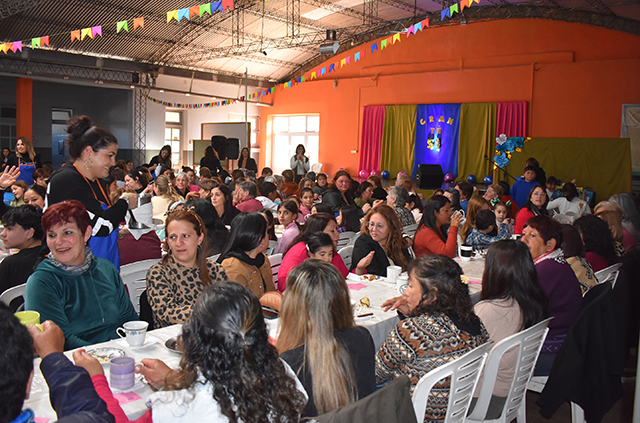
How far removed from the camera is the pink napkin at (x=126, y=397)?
1.77 m

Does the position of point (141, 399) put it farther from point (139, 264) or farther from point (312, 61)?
point (312, 61)

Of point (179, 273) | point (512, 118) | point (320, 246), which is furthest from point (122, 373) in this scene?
point (512, 118)

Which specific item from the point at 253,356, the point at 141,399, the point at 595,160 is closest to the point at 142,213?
the point at 141,399

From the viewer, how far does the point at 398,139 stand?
14.4m

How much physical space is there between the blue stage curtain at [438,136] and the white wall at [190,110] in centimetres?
647

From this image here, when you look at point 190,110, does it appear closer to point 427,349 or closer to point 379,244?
point 379,244

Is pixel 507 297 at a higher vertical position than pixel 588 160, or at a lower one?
lower

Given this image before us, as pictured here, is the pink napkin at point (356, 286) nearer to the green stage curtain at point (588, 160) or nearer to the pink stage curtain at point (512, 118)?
the green stage curtain at point (588, 160)

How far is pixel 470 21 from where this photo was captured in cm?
1304

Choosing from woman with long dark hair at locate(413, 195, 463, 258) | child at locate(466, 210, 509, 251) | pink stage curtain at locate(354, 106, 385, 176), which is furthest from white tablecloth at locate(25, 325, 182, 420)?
pink stage curtain at locate(354, 106, 385, 176)

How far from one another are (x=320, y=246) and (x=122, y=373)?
168 cm

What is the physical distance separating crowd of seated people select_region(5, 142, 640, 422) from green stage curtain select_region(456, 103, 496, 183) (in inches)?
327

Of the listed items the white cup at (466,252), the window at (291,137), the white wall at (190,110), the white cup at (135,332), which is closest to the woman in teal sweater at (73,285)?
the white cup at (135,332)

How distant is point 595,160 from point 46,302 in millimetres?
10592
